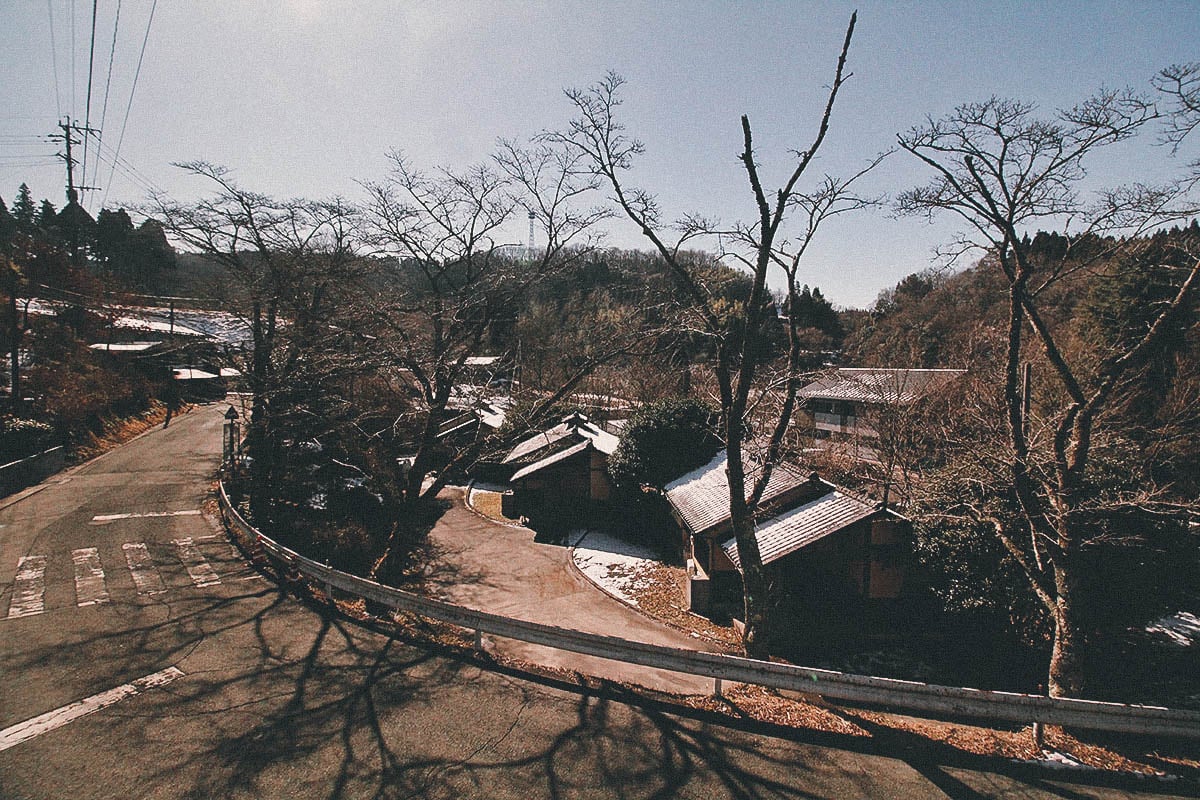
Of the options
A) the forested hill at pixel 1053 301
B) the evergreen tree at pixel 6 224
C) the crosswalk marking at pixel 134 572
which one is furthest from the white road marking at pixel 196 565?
the evergreen tree at pixel 6 224

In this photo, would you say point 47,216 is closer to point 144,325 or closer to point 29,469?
point 144,325

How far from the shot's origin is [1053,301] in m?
28.0

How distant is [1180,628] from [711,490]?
1223 cm

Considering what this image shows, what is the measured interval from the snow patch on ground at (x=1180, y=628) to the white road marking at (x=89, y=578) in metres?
22.5

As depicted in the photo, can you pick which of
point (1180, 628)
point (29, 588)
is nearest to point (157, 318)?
point (29, 588)

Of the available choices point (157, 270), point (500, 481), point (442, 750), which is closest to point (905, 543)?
point (442, 750)

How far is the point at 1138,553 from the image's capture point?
31.2ft

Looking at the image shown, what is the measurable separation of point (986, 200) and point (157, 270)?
228 feet

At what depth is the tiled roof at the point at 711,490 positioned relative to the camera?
14.2m

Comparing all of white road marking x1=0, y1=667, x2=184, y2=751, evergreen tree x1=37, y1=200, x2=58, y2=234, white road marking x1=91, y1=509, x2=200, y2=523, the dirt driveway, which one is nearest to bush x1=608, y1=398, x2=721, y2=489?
the dirt driveway

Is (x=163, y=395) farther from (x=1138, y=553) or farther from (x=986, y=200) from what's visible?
(x=1138, y=553)

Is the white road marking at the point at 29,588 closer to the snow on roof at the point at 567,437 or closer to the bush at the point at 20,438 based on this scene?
the bush at the point at 20,438

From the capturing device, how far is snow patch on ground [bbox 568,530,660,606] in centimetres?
1578

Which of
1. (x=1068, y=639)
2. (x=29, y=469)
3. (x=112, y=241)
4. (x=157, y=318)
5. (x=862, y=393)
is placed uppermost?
(x=112, y=241)
